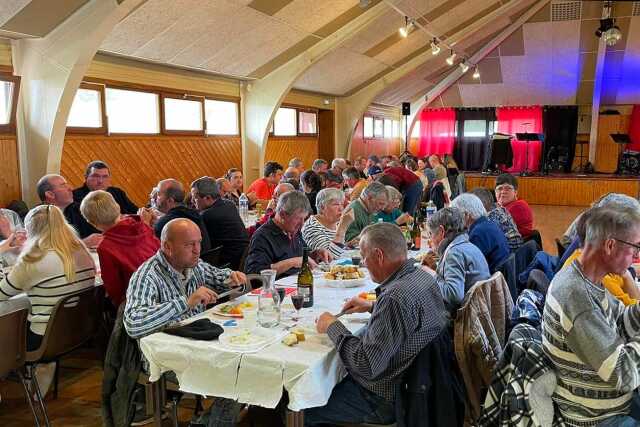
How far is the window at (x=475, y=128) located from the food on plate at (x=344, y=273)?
1614 centimetres

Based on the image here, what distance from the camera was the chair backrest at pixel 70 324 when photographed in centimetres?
311

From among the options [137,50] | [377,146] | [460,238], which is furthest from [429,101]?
[460,238]

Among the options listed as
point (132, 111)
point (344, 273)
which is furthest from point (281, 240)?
point (132, 111)

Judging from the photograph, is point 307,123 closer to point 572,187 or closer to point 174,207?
point 572,187

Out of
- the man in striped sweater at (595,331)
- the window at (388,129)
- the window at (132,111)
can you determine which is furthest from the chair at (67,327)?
the window at (388,129)

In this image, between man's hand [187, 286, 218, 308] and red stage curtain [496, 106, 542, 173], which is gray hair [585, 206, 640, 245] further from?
red stage curtain [496, 106, 542, 173]

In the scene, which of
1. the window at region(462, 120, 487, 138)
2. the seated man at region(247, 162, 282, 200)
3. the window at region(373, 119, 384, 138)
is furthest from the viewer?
the window at region(462, 120, 487, 138)

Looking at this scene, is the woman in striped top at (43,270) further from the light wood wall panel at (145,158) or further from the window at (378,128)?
the window at (378,128)

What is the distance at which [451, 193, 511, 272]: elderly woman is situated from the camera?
3641 mm

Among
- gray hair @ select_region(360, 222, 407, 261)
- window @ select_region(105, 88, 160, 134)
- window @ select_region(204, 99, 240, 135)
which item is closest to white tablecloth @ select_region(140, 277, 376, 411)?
gray hair @ select_region(360, 222, 407, 261)

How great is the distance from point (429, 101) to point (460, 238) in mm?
15805

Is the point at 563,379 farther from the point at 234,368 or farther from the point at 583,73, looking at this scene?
the point at 583,73

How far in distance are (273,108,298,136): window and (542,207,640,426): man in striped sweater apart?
363 inches

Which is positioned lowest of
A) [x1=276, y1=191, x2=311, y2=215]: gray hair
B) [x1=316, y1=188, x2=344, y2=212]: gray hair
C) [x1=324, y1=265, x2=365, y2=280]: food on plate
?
[x1=324, y1=265, x2=365, y2=280]: food on plate
